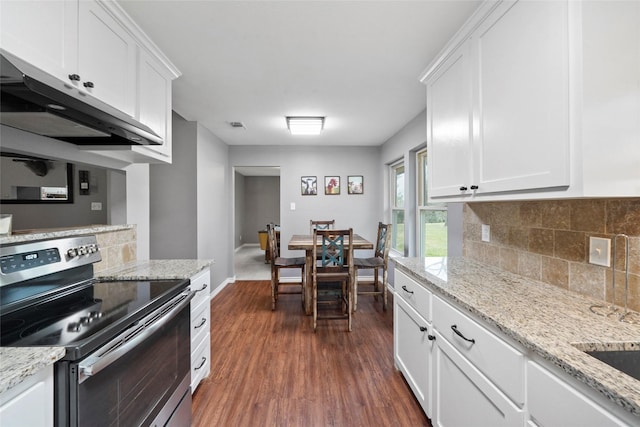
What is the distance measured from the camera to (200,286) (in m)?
1.81

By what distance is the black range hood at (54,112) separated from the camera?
0.89 metres

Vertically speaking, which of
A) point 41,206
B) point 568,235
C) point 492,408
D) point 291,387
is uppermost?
point 41,206

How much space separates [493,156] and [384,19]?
979mm

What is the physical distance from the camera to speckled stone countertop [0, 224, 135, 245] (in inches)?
46.5

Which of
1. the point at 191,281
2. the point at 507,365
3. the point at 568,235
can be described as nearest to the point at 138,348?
the point at 191,281

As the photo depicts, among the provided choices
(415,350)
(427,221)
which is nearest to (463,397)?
(415,350)

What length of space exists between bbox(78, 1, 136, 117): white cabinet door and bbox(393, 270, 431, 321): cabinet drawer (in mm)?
1977

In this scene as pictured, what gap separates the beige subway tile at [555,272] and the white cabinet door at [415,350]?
2.08 feet

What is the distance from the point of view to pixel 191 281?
1.68 metres

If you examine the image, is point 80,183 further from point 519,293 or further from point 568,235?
point 568,235

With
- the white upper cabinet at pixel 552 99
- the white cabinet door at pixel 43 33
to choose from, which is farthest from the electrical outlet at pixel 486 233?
the white cabinet door at pixel 43 33

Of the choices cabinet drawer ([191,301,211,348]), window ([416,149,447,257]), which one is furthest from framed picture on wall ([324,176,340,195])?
cabinet drawer ([191,301,211,348])

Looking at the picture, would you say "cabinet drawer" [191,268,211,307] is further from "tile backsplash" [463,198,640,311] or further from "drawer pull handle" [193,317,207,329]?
"tile backsplash" [463,198,640,311]

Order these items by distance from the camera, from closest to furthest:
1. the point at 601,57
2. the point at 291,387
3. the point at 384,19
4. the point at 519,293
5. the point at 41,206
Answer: the point at 601,57
the point at 519,293
the point at 41,206
the point at 384,19
the point at 291,387
